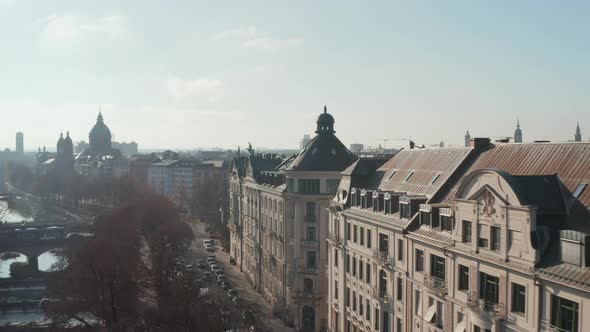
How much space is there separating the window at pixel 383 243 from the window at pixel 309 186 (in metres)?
20.2

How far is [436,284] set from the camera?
3575cm

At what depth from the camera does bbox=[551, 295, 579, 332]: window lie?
24578 mm

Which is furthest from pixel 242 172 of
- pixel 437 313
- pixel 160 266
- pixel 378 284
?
pixel 437 313

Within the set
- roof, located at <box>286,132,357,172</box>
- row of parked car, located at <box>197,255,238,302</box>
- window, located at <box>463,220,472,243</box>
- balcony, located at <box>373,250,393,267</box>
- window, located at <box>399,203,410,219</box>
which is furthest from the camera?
row of parked car, located at <box>197,255,238,302</box>

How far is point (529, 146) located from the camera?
3481cm

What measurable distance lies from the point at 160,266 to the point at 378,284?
40.1m

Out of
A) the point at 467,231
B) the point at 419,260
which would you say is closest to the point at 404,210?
the point at 419,260

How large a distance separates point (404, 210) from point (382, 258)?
14.9 ft

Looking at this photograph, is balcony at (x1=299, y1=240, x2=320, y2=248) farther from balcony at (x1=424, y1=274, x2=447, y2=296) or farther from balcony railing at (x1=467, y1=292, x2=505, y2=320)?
balcony railing at (x1=467, y1=292, x2=505, y2=320)

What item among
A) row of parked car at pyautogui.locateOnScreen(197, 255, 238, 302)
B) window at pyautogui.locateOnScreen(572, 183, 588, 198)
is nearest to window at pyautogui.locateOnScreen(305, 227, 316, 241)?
row of parked car at pyautogui.locateOnScreen(197, 255, 238, 302)

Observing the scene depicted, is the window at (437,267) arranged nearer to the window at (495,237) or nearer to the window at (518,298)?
the window at (495,237)

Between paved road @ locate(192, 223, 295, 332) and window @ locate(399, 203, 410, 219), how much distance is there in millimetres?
21664

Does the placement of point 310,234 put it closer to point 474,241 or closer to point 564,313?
point 474,241

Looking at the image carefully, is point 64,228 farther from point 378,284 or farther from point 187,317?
point 378,284
